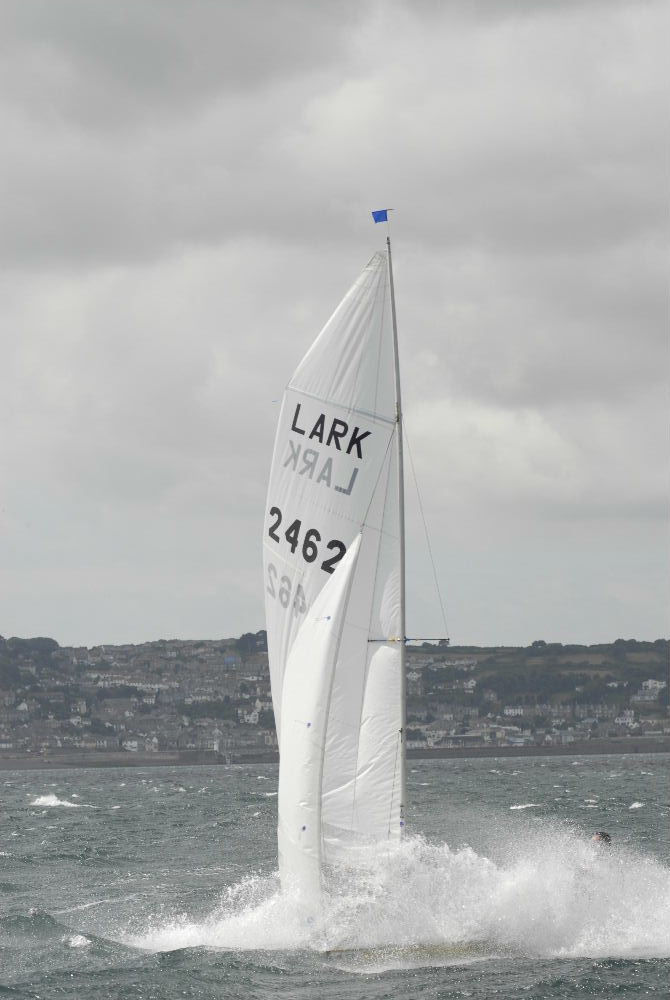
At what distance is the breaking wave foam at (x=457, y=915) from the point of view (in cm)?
2175

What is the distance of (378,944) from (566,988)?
3.22m

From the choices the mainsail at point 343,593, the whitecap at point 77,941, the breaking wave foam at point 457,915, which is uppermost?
the mainsail at point 343,593

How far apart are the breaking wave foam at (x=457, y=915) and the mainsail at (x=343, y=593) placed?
0.54 metres

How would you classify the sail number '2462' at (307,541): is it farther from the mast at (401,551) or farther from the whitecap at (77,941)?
the whitecap at (77,941)

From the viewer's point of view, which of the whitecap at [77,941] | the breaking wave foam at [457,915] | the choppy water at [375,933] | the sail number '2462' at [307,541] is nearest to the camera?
the choppy water at [375,933]

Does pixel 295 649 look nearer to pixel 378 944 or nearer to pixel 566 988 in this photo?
pixel 378 944

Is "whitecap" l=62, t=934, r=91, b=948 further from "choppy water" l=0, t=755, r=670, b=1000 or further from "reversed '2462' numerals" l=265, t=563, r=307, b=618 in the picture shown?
"reversed '2462' numerals" l=265, t=563, r=307, b=618

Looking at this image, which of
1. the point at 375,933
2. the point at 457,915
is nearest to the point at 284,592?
the point at 375,933

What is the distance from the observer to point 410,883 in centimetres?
2214

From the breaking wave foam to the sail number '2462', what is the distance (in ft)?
14.9

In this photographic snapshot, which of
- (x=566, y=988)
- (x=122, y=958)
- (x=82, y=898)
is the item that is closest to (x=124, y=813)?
(x=82, y=898)

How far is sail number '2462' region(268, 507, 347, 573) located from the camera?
74.4ft

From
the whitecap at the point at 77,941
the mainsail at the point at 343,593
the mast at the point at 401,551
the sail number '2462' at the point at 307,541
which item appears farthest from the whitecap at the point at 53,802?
the mast at the point at 401,551

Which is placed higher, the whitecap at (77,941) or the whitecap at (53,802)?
the whitecap at (77,941)
